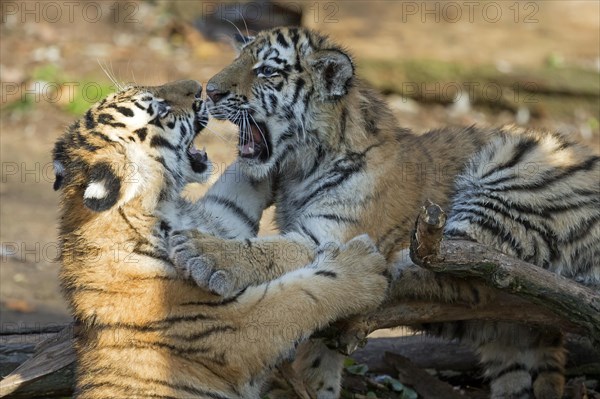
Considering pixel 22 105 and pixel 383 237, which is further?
pixel 22 105

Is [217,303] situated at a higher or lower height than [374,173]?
lower

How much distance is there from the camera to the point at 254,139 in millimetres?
4484

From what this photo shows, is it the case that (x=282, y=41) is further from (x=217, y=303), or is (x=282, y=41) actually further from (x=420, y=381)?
(x=420, y=381)

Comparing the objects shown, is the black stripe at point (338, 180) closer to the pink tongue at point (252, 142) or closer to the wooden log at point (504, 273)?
the pink tongue at point (252, 142)

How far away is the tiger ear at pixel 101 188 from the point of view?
373 cm

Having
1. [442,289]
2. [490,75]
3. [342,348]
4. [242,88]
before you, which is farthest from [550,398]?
[490,75]

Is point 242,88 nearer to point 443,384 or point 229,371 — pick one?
point 229,371

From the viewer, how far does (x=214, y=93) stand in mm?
4371

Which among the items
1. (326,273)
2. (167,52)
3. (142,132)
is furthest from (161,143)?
(167,52)

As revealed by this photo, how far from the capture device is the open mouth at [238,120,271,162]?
14.5ft

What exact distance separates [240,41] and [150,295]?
1.52m

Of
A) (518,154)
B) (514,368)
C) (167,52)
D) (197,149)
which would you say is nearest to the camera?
(197,149)

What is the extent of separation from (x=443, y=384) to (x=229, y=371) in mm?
1425

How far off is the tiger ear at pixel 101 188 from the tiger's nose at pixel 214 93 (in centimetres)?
75
